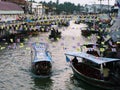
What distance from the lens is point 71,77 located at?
34.7m

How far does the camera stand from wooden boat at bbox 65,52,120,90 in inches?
1135

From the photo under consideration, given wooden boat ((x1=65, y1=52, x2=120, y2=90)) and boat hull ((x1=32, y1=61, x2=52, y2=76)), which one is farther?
boat hull ((x1=32, y1=61, x2=52, y2=76))

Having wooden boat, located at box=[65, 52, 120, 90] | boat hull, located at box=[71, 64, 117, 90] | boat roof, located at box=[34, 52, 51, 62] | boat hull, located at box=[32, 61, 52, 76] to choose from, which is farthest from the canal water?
boat roof, located at box=[34, 52, 51, 62]

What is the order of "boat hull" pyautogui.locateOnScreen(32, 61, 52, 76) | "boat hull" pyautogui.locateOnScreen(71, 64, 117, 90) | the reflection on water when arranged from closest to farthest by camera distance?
"boat hull" pyautogui.locateOnScreen(71, 64, 117, 90)
the reflection on water
"boat hull" pyautogui.locateOnScreen(32, 61, 52, 76)

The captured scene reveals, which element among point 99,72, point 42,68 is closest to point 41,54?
point 42,68

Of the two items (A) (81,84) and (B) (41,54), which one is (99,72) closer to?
(A) (81,84)

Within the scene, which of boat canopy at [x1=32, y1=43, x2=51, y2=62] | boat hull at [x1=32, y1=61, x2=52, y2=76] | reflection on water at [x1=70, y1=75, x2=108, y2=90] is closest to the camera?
reflection on water at [x1=70, y1=75, x2=108, y2=90]

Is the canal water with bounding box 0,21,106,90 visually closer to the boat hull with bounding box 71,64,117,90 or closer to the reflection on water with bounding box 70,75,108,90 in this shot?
the reflection on water with bounding box 70,75,108,90

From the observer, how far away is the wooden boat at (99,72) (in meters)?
28.8

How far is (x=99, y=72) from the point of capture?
31000 millimetres

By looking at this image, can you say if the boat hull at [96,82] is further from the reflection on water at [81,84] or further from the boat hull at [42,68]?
the boat hull at [42,68]

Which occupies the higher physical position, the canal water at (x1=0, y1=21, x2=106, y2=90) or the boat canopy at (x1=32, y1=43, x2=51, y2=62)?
the boat canopy at (x1=32, y1=43, x2=51, y2=62)

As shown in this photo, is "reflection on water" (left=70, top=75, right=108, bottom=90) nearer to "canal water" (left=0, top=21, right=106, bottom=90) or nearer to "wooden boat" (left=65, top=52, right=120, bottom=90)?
"canal water" (left=0, top=21, right=106, bottom=90)

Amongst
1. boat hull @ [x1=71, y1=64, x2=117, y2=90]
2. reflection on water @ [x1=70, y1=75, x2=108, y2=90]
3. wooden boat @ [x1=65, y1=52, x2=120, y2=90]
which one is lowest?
reflection on water @ [x1=70, y1=75, x2=108, y2=90]
